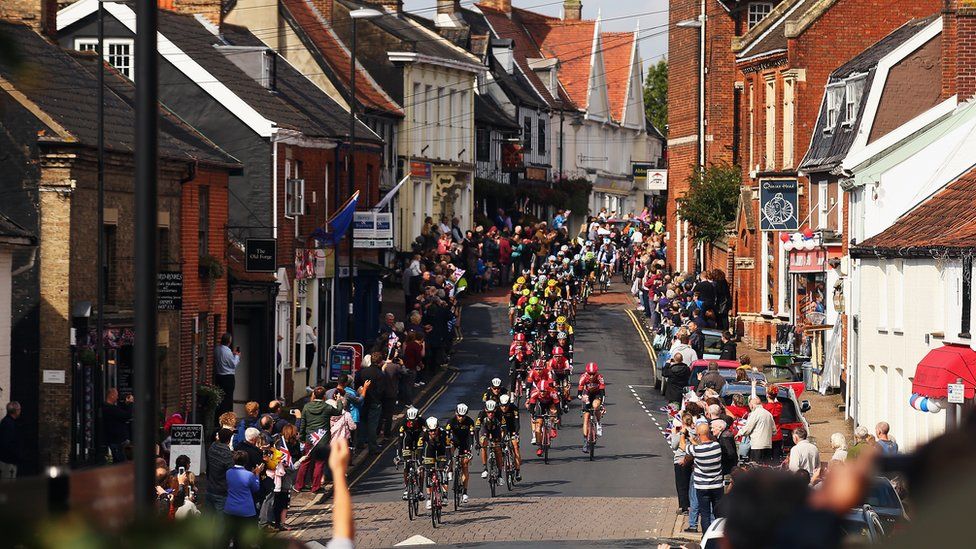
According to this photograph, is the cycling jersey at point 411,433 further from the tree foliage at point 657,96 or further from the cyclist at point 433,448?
the tree foliage at point 657,96

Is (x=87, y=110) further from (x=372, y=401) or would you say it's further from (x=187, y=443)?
(x=187, y=443)

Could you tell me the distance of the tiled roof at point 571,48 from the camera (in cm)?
9256

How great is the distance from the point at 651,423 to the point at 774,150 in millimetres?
15556

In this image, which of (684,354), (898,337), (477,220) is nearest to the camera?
(898,337)

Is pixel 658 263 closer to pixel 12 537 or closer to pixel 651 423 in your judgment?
pixel 651 423

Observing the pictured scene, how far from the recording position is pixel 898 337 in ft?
105

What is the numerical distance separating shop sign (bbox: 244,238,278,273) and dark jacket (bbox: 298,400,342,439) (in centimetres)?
985

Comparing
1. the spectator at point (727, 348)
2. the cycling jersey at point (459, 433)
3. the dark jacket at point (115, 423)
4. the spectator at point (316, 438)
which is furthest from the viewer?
the spectator at point (727, 348)

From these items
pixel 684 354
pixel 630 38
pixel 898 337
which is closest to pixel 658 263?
pixel 684 354

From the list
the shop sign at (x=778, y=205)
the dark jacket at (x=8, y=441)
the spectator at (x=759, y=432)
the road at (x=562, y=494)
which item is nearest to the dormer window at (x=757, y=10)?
the shop sign at (x=778, y=205)

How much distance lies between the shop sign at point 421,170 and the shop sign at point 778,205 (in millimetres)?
20176

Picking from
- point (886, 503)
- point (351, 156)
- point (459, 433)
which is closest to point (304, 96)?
point (351, 156)

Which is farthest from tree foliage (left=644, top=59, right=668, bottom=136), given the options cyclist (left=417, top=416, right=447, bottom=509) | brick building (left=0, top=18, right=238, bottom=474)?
cyclist (left=417, top=416, right=447, bottom=509)

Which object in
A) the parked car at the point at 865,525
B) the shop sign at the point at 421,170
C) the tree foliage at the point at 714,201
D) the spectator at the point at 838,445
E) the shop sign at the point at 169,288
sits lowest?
the spectator at the point at 838,445
